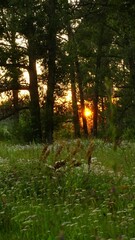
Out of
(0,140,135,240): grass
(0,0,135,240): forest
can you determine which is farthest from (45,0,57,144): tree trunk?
(0,140,135,240): grass

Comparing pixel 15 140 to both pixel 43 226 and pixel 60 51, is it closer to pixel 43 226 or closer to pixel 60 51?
pixel 60 51

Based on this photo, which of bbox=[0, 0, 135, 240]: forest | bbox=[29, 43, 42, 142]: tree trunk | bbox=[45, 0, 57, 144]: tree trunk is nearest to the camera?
bbox=[0, 0, 135, 240]: forest

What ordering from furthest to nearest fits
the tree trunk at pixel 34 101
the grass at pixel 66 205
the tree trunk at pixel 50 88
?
the tree trunk at pixel 34 101, the tree trunk at pixel 50 88, the grass at pixel 66 205

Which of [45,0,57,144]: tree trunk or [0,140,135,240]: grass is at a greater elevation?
[45,0,57,144]: tree trunk

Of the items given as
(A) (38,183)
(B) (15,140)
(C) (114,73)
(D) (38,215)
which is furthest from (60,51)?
(D) (38,215)

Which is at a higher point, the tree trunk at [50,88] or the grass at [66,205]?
the tree trunk at [50,88]

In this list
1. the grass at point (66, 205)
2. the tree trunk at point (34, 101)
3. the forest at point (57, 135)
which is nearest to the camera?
the grass at point (66, 205)

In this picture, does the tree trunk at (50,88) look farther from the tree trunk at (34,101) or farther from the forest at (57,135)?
the tree trunk at (34,101)

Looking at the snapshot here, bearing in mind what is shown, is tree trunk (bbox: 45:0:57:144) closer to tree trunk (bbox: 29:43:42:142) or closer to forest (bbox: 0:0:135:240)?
forest (bbox: 0:0:135:240)

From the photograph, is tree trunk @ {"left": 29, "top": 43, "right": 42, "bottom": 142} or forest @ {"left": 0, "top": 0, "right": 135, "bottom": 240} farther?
tree trunk @ {"left": 29, "top": 43, "right": 42, "bottom": 142}

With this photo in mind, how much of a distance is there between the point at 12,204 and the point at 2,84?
2293 centimetres

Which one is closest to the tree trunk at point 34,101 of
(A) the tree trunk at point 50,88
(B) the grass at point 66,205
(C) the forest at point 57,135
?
(C) the forest at point 57,135

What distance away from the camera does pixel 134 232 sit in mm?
4844

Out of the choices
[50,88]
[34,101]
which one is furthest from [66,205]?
[34,101]
